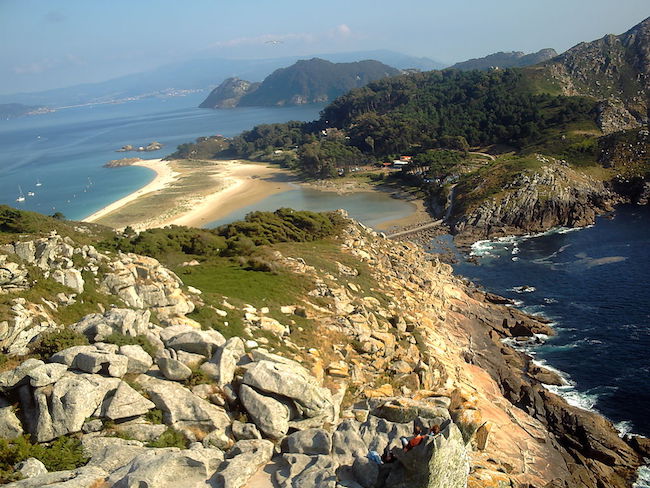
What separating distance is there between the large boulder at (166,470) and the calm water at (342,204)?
5838 centimetres

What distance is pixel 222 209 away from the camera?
3095 inches

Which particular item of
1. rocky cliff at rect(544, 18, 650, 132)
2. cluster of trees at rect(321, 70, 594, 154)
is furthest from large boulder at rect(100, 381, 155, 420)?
rocky cliff at rect(544, 18, 650, 132)

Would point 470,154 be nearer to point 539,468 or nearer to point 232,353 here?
point 539,468

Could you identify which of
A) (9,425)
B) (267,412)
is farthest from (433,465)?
(9,425)

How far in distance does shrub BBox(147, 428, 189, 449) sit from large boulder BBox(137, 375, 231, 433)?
0.53 ft

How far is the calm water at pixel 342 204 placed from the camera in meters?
71.2

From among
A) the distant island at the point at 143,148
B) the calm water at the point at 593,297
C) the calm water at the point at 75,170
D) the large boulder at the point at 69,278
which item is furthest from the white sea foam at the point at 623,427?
the distant island at the point at 143,148

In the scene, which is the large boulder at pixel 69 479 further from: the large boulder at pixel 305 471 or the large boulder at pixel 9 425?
the large boulder at pixel 305 471

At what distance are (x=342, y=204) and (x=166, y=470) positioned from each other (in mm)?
71477

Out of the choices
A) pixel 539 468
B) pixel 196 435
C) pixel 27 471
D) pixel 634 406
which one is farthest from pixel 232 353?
pixel 634 406

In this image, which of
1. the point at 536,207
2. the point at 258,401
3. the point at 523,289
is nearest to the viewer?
the point at 258,401

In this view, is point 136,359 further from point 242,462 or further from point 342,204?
point 342,204

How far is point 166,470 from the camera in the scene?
8734 millimetres

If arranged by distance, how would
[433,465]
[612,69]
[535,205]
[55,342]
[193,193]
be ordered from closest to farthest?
[433,465] → [55,342] → [535,205] → [193,193] → [612,69]
